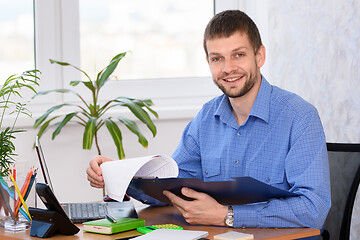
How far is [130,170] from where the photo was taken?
178cm

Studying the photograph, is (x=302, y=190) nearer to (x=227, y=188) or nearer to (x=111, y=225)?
Result: (x=227, y=188)

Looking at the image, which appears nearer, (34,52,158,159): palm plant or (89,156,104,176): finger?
(89,156,104,176): finger

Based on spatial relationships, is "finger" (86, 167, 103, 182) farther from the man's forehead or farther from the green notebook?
the man's forehead

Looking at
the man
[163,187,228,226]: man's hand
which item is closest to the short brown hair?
the man

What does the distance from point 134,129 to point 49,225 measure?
4.77 feet

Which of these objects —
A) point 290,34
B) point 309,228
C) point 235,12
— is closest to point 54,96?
point 290,34

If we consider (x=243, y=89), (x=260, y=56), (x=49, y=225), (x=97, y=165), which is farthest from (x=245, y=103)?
(x=49, y=225)

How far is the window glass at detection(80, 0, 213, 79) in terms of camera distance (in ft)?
11.5

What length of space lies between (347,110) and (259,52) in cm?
74

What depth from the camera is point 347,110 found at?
8.66 feet

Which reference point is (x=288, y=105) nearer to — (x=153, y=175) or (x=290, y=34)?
(x=153, y=175)

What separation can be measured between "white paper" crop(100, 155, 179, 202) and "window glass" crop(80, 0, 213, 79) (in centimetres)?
169

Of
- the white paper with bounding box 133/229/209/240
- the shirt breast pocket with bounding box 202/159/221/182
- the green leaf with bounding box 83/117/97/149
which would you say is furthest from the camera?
the green leaf with bounding box 83/117/97/149

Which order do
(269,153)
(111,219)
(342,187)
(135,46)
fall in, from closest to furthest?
(111,219)
(269,153)
(342,187)
(135,46)
